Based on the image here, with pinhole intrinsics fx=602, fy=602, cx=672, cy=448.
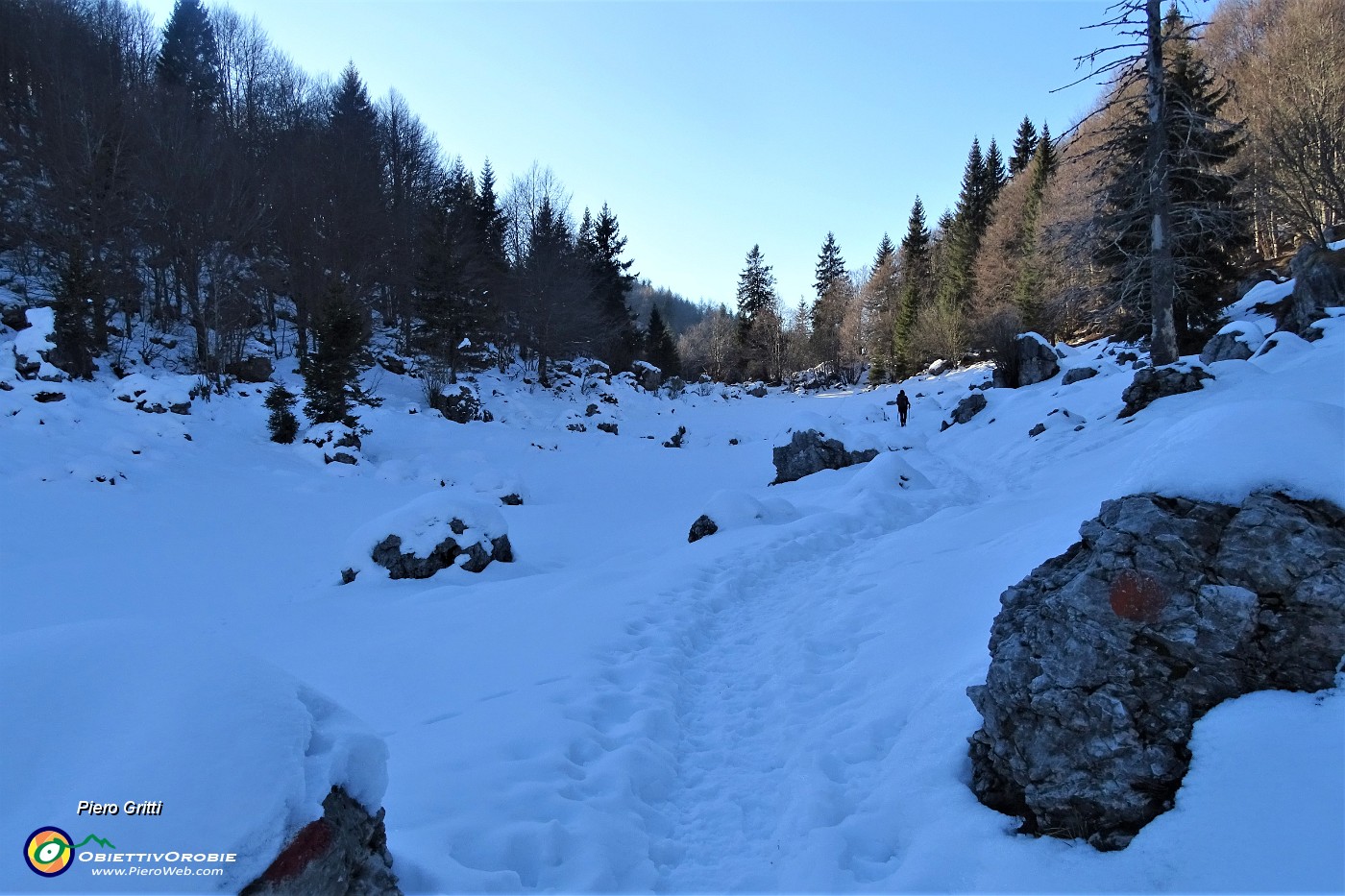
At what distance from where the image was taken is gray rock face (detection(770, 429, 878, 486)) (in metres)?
15.5

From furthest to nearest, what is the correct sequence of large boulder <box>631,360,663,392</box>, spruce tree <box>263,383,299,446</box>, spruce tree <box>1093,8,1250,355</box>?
large boulder <box>631,360,663,392</box>
spruce tree <box>263,383,299,446</box>
spruce tree <box>1093,8,1250,355</box>

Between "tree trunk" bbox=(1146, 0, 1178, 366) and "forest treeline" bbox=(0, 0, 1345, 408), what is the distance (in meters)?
0.41

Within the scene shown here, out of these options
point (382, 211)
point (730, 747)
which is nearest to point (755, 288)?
point (382, 211)

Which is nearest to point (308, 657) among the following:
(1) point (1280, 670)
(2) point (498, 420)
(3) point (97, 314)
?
(1) point (1280, 670)

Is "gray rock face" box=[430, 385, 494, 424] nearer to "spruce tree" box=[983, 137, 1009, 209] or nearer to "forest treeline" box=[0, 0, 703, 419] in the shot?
"forest treeline" box=[0, 0, 703, 419]

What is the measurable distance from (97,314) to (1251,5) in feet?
178

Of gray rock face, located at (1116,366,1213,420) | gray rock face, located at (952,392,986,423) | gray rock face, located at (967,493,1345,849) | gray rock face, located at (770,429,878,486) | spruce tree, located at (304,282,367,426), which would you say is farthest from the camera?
→ gray rock face, located at (952,392,986,423)

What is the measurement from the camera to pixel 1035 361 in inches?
854

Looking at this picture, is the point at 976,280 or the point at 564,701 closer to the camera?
the point at 564,701

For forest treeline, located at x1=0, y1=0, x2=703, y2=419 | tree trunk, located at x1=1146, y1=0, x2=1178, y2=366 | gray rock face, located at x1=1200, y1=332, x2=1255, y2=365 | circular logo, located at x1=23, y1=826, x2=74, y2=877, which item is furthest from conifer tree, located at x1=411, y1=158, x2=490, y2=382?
circular logo, located at x1=23, y1=826, x2=74, y2=877

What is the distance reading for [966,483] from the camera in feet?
41.8

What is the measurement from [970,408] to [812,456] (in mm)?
7903

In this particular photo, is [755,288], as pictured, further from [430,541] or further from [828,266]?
[430,541]

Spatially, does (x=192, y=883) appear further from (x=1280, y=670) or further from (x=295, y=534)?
(x=295, y=534)
